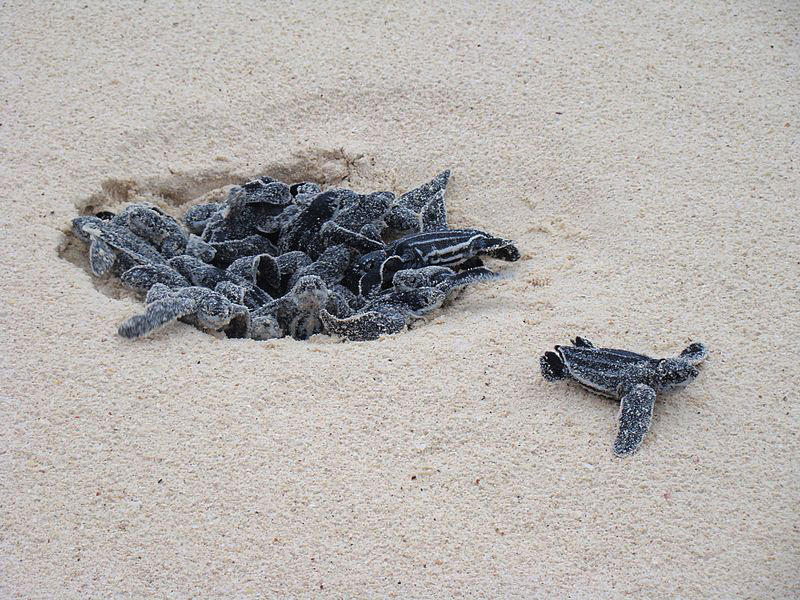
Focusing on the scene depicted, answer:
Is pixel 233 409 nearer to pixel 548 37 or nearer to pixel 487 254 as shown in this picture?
pixel 487 254

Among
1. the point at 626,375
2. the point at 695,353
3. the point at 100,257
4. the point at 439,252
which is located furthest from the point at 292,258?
the point at 695,353

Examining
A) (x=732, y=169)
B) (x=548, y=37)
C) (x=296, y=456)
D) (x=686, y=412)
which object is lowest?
(x=296, y=456)

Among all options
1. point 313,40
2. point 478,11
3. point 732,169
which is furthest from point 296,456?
point 478,11

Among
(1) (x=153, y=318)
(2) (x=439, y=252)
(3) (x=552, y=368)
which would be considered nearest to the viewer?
(3) (x=552, y=368)

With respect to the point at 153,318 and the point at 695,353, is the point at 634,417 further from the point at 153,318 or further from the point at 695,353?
the point at 153,318

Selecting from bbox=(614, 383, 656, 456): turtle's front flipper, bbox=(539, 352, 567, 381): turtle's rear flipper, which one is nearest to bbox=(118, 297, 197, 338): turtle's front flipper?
bbox=(539, 352, 567, 381): turtle's rear flipper

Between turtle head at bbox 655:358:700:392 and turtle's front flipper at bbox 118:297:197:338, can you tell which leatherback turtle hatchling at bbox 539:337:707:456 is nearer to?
turtle head at bbox 655:358:700:392
